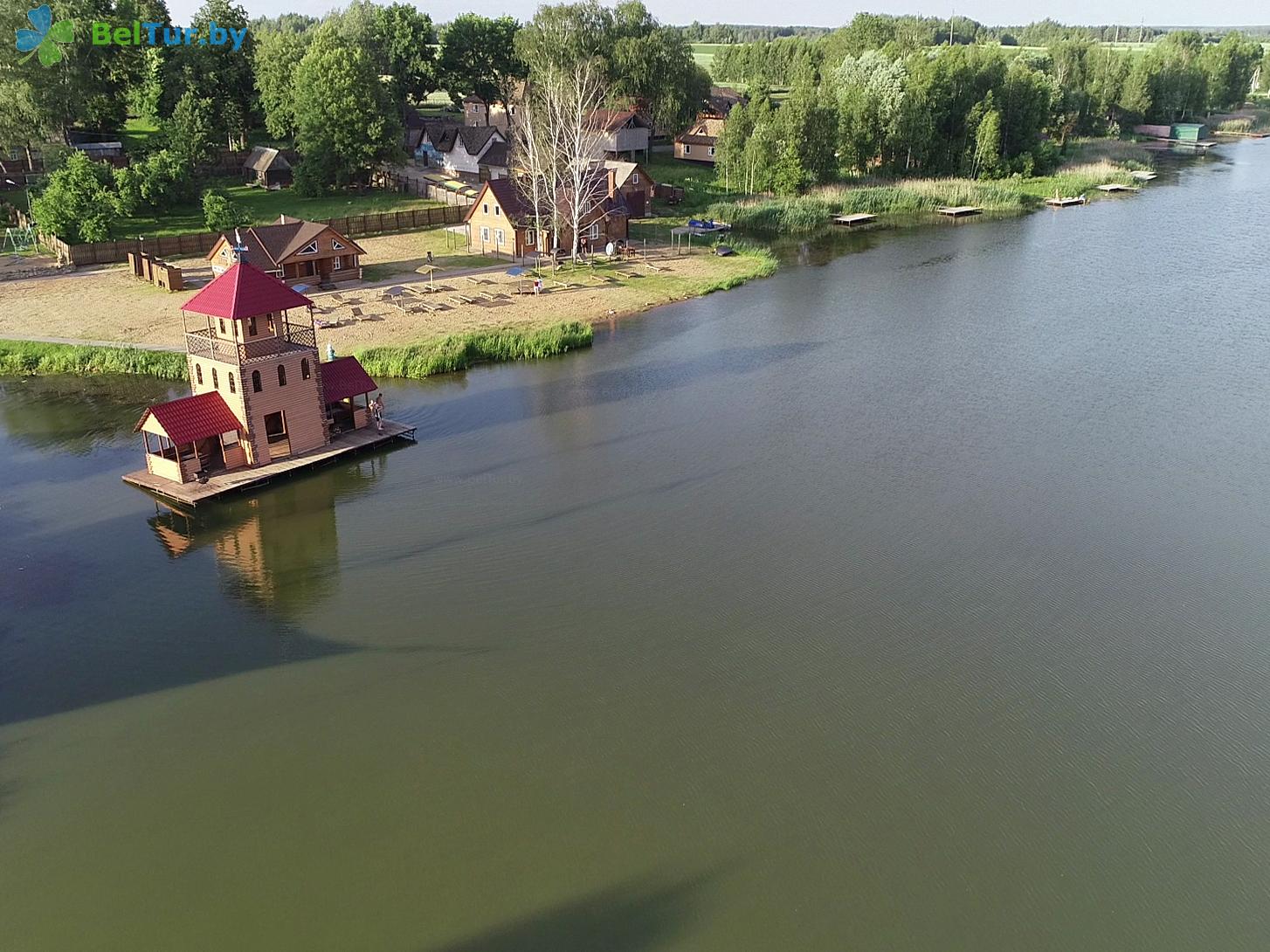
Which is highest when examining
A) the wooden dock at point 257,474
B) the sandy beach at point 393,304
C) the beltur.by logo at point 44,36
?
the beltur.by logo at point 44,36

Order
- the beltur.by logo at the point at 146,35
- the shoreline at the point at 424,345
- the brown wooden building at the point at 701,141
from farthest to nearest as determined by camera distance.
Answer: the brown wooden building at the point at 701,141 → the beltur.by logo at the point at 146,35 → the shoreline at the point at 424,345

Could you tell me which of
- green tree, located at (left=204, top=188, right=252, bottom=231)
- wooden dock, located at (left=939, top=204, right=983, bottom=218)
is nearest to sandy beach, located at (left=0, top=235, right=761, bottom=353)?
green tree, located at (left=204, top=188, right=252, bottom=231)

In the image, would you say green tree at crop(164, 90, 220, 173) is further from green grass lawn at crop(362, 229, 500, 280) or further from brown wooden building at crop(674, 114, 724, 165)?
brown wooden building at crop(674, 114, 724, 165)

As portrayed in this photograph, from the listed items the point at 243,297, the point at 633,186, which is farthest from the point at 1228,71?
the point at 243,297

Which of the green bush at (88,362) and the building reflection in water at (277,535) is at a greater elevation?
the green bush at (88,362)

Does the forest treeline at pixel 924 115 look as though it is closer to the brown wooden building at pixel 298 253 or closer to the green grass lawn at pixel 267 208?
the green grass lawn at pixel 267 208

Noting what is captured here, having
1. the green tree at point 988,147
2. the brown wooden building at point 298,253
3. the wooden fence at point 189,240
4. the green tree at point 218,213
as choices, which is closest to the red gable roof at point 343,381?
the brown wooden building at point 298,253
